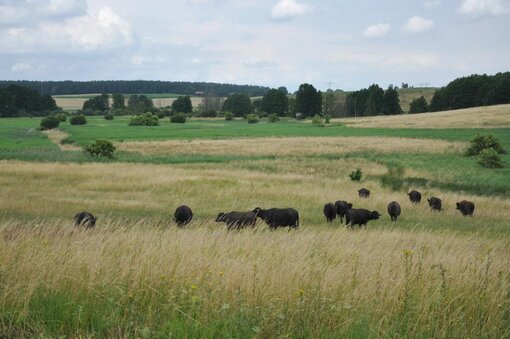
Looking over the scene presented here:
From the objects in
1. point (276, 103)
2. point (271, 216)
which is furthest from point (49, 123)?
point (271, 216)

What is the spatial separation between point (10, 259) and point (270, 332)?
11.3 ft

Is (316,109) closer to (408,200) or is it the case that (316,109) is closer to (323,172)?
(323,172)

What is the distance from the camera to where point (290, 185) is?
30766 millimetres

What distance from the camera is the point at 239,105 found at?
6329 inches

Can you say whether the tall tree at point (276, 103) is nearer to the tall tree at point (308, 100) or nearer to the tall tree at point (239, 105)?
the tall tree at point (239, 105)

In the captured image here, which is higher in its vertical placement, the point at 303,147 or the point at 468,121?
the point at 468,121

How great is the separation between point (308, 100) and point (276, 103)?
13958 mm

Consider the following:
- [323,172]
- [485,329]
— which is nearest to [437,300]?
[485,329]

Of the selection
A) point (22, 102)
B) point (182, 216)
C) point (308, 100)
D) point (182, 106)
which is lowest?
point (182, 216)

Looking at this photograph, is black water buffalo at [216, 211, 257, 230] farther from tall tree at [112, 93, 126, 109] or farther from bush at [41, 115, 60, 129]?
tall tree at [112, 93, 126, 109]

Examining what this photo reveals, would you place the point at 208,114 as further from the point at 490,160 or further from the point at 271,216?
the point at 271,216

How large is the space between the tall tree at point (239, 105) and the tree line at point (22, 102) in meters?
53.5

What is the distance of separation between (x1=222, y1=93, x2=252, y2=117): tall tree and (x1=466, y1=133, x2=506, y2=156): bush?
113m

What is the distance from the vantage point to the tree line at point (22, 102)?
137 m
